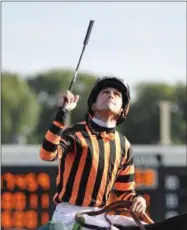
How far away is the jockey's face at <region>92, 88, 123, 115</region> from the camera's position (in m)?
4.47

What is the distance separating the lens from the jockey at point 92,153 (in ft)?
14.3

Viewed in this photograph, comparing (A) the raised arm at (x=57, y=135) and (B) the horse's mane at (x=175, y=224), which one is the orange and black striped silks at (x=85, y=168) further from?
(B) the horse's mane at (x=175, y=224)

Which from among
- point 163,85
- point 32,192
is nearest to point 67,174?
point 32,192

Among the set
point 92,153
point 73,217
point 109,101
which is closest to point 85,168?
point 92,153

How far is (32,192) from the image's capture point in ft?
33.8

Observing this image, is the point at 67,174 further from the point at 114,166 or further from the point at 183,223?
the point at 183,223

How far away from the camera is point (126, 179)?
→ 4629 mm

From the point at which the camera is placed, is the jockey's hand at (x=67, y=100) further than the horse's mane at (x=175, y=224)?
Yes

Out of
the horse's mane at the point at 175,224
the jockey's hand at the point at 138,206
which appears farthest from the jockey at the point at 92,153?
the horse's mane at the point at 175,224

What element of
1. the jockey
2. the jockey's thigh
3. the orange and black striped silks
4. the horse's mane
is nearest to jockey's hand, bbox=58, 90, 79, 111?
the jockey

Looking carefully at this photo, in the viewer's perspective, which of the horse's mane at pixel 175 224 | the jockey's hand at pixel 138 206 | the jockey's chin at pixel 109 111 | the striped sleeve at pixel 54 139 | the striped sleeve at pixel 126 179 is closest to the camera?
the horse's mane at pixel 175 224

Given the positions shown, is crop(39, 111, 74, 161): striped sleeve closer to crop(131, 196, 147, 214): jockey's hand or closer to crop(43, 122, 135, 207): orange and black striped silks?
crop(43, 122, 135, 207): orange and black striped silks

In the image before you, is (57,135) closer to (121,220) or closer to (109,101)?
(109,101)

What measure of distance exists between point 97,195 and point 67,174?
0.17 m
